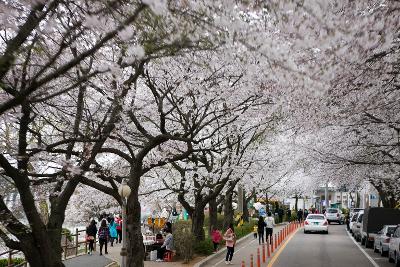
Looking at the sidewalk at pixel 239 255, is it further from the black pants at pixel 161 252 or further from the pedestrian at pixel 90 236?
the pedestrian at pixel 90 236

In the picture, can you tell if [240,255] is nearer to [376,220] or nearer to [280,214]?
[376,220]

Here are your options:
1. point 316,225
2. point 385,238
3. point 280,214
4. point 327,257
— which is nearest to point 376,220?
point 385,238

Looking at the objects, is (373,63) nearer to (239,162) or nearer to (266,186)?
(239,162)

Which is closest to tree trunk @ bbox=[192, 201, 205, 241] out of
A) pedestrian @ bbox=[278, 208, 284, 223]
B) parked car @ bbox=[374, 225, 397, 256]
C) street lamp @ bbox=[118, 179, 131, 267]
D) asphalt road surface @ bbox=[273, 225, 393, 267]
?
asphalt road surface @ bbox=[273, 225, 393, 267]

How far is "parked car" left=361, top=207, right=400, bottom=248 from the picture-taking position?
26547 millimetres

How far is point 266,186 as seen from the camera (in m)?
47.6

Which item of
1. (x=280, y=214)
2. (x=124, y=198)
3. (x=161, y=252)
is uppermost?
(x=124, y=198)

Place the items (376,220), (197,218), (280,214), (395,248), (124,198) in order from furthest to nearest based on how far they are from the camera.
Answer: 1. (280,214)
2. (376,220)
3. (197,218)
4. (395,248)
5. (124,198)

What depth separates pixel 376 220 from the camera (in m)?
26.8

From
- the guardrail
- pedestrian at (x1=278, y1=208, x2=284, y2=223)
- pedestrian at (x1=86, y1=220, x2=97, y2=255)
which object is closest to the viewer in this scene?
the guardrail

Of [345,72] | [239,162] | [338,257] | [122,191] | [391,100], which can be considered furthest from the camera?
[239,162]

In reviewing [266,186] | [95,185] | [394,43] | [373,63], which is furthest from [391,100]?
[266,186]

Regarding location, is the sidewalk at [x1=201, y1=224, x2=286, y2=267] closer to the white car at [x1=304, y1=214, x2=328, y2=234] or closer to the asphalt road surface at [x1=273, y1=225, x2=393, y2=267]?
the asphalt road surface at [x1=273, y1=225, x2=393, y2=267]

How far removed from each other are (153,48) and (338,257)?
713 inches
